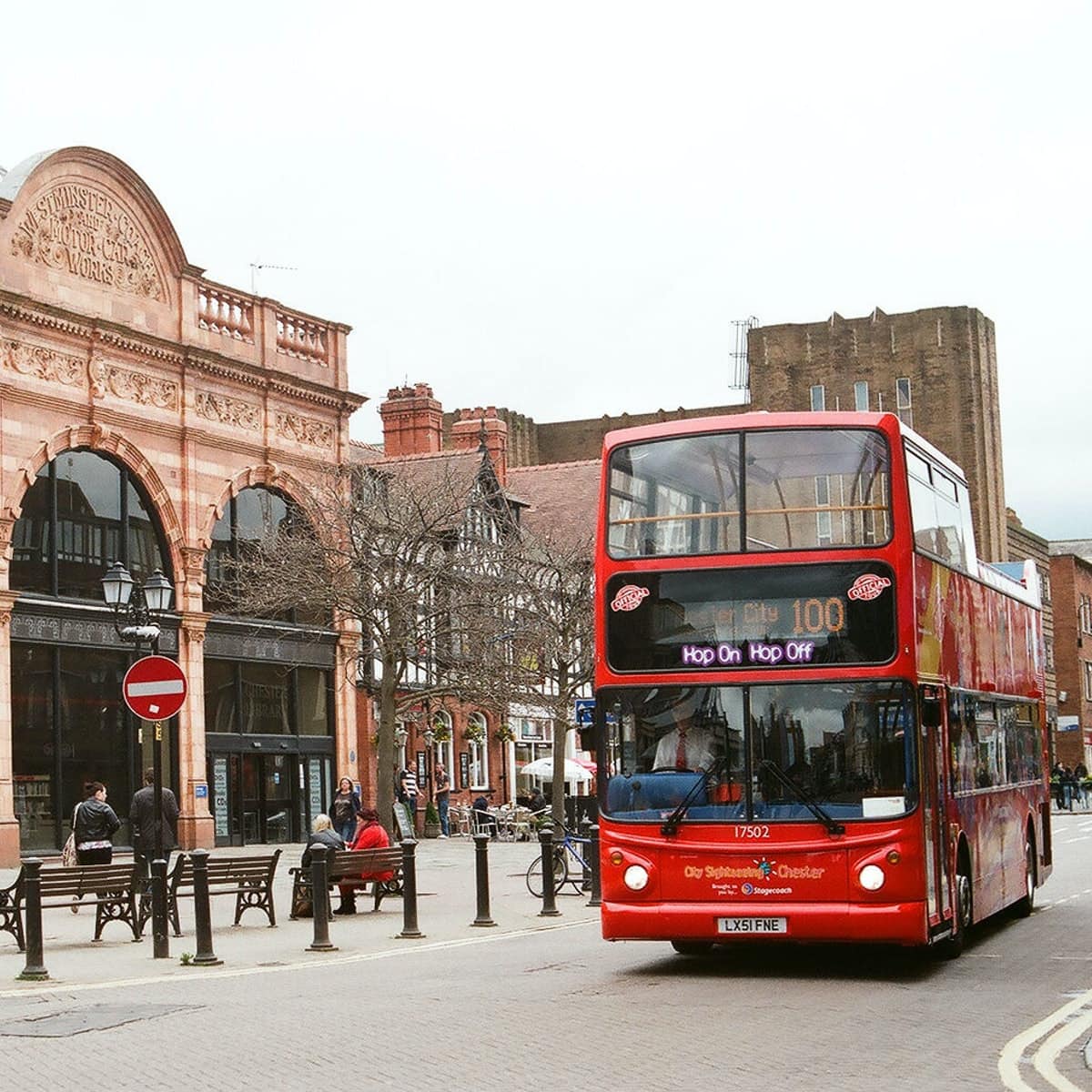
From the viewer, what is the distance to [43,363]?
36531 mm

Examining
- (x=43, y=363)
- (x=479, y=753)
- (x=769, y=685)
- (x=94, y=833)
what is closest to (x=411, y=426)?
(x=479, y=753)

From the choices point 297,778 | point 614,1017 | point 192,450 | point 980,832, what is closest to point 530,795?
point 297,778

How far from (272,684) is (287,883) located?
42.6 feet

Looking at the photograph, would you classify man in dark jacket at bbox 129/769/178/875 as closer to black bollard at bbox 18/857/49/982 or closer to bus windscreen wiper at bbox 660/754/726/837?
black bollard at bbox 18/857/49/982

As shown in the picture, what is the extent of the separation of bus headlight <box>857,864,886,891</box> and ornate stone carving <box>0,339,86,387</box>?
82.7ft

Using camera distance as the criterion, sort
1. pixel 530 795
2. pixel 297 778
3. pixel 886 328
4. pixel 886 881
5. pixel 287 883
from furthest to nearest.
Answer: pixel 886 328 < pixel 530 795 < pixel 297 778 < pixel 287 883 < pixel 886 881

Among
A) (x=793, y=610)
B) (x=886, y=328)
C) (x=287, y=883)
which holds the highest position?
(x=886, y=328)

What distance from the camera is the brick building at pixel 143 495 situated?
35.9m

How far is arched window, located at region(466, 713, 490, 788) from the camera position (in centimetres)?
5612

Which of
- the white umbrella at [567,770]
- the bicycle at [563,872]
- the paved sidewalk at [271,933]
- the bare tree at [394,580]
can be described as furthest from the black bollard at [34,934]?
the white umbrella at [567,770]

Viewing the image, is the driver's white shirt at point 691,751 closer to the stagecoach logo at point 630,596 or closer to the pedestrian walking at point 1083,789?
the stagecoach logo at point 630,596

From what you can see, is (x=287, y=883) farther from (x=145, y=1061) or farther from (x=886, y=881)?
(x=145, y=1061)

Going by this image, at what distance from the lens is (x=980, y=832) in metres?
17.6

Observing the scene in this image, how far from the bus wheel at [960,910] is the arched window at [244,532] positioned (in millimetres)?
24821
